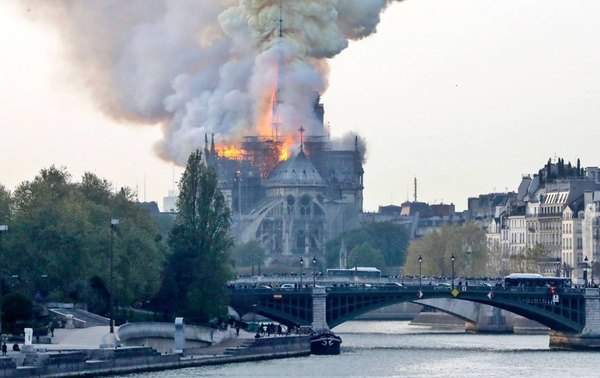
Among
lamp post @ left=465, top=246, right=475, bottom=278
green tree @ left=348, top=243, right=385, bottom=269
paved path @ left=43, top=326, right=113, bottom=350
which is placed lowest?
paved path @ left=43, top=326, right=113, bottom=350

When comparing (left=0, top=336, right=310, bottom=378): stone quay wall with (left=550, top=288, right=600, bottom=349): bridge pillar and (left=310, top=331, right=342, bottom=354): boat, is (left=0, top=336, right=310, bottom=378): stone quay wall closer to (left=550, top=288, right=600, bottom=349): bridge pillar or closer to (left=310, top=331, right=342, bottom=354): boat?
(left=310, top=331, right=342, bottom=354): boat

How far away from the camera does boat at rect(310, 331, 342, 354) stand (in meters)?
109

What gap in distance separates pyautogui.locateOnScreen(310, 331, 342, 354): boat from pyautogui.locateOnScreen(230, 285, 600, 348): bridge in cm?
1082

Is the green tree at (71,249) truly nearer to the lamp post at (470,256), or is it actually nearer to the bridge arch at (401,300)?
the bridge arch at (401,300)

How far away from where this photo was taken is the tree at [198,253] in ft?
370

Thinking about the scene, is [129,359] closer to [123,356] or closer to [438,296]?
[123,356]

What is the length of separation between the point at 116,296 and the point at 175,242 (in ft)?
33.2

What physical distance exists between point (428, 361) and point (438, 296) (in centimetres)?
1857

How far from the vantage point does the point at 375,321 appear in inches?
6609

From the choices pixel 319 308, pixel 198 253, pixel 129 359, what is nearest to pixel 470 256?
pixel 319 308

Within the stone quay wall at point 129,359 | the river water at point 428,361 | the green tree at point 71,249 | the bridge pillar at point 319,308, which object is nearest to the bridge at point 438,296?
the bridge pillar at point 319,308

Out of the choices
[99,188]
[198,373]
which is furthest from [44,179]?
[198,373]

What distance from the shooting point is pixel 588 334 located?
12094 cm

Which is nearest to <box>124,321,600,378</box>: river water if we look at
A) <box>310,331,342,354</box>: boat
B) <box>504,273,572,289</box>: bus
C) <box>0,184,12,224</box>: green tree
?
<box>310,331,342,354</box>: boat
